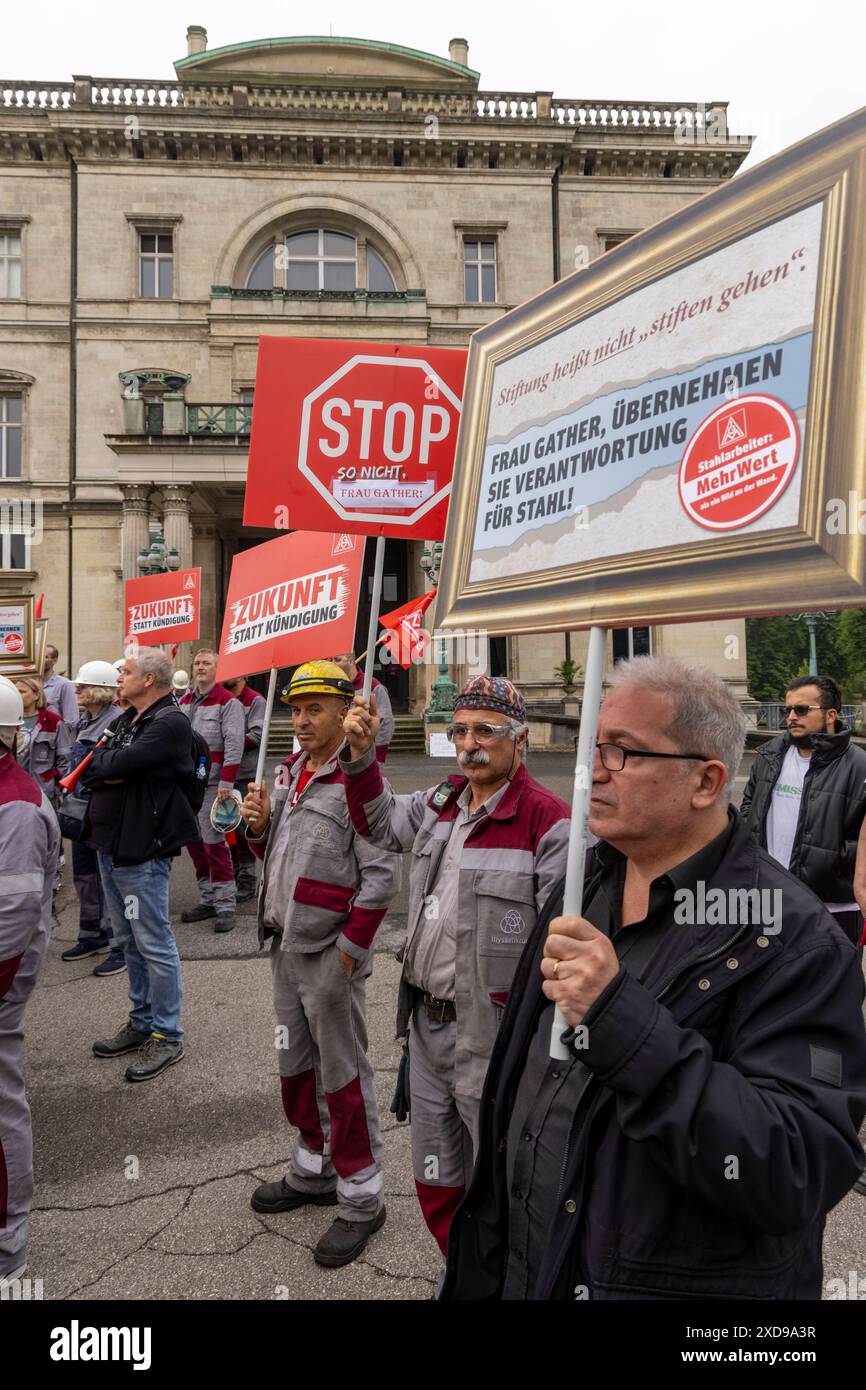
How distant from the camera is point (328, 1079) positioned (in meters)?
3.05

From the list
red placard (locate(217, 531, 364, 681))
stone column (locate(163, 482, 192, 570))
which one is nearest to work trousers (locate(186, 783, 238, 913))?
red placard (locate(217, 531, 364, 681))

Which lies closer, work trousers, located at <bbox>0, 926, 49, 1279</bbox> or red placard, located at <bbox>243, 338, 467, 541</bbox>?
work trousers, located at <bbox>0, 926, 49, 1279</bbox>

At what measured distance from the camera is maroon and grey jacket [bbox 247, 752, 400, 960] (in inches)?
121

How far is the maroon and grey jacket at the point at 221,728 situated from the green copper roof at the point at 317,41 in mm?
30279

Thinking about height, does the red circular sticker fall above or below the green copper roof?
below

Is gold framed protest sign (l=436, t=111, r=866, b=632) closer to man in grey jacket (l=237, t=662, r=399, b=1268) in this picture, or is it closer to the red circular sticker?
the red circular sticker

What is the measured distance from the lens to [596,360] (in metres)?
1.92

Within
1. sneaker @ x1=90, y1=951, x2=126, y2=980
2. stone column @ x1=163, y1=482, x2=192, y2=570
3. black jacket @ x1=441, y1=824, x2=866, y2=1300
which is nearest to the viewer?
black jacket @ x1=441, y1=824, x2=866, y2=1300

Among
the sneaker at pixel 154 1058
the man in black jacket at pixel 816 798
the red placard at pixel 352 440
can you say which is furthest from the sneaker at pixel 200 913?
the red placard at pixel 352 440

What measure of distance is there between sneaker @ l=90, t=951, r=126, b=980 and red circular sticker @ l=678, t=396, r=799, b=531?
5441 mm

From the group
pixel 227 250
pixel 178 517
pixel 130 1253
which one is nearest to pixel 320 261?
pixel 227 250

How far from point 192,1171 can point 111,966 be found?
8.91 feet

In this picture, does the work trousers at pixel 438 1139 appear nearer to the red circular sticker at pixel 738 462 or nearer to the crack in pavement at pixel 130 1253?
the crack in pavement at pixel 130 1253

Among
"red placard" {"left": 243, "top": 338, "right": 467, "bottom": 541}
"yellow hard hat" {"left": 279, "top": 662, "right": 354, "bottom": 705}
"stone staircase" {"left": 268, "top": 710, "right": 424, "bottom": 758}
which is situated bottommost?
"stone staircase" {"left": 268, "top": 710, "right": 424, "bottom": 758}
